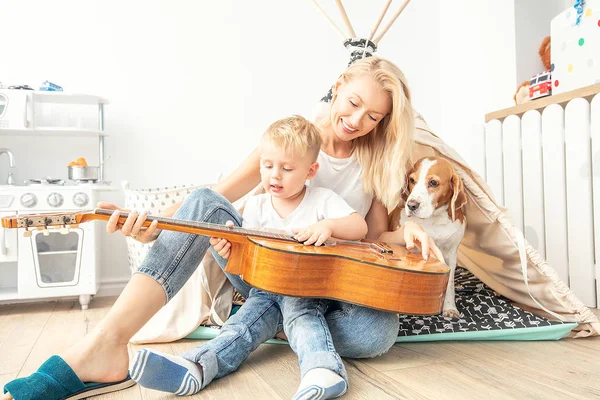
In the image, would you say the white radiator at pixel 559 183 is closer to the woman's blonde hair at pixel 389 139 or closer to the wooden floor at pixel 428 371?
the wooden floor at pixel 428 371

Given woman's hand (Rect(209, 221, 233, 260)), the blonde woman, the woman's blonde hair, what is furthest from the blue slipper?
the woman's blonde hair

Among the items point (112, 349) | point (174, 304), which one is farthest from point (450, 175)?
point (112, 349)

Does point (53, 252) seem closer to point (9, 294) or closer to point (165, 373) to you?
point (9, 294)

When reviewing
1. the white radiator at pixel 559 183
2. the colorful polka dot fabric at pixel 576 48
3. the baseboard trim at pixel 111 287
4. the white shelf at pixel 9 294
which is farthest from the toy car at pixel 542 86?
the white shelf at pixel 9 294

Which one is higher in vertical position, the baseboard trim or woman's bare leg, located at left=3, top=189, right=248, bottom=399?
woman's bare leg, located at left=3, top=189, right=248, bottom=399

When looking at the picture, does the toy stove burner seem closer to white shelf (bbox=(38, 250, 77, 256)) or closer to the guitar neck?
white shelf (bbox=(38, 250, 77, 256))

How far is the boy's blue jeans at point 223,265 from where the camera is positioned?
3.89 feet

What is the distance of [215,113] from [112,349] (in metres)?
2.17

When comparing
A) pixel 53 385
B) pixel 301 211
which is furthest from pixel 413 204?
pixel 53 385

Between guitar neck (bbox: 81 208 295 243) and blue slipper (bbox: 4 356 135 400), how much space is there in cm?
32

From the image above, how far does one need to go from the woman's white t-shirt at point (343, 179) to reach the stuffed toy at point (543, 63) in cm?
151

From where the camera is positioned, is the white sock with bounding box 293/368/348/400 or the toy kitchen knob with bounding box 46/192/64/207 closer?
the white sock with bounding box 293/368/348/400

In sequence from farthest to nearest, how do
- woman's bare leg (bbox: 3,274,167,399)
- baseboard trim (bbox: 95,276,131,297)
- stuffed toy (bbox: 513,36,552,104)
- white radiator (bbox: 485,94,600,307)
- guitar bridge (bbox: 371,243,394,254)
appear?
baseboard trim (bbox: 95,276,131,297) < stuffed toy (bbox: 513,36,552,104) < white radiator (bbox: 485,94,600,307) < guitar bridge (bbox: 371,243,394,254) < woman's bare leg (bbox: 3,274,167,399)

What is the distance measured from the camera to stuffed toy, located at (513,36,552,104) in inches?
106
